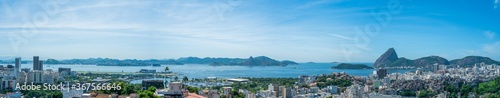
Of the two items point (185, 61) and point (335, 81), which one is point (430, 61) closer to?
point (335, 81)

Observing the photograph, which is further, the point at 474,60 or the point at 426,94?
the point at 474,60

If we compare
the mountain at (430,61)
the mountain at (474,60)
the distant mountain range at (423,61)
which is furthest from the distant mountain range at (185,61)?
the mountain at (474,60)

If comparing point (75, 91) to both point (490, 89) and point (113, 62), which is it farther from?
point (113, 62)

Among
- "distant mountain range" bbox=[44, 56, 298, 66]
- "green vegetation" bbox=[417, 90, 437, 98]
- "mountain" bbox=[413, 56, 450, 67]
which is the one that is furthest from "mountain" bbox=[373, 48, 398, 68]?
"green vegetation" bbox=[417, 90, 437, 98]

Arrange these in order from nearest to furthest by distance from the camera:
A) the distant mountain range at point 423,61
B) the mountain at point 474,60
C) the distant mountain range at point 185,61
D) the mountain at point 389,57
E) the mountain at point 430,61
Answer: the mountain at point 474,60, the distant mountain range at point 423,61, the mountain at point 430,61, the mountain at point 389,57, the distant mountain range at point 185,61

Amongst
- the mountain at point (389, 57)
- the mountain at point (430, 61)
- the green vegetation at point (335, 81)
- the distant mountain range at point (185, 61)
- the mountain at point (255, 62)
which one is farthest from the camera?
the mountain at point (255, 62)

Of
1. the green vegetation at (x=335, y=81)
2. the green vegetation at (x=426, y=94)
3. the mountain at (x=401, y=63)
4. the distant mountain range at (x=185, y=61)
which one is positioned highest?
the distant mountain range at (x=185, y=61)

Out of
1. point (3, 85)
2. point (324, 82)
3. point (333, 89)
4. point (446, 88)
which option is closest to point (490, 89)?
point (446, 88)

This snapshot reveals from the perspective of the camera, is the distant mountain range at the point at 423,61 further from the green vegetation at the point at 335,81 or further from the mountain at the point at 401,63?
the green vegetation at the point at 335,81

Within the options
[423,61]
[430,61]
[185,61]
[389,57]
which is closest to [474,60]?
[430,61]

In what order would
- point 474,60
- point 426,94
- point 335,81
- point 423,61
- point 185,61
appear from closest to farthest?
point 426,94 < point 335,81 < point 474,60 < point 423,61 < point 185,61

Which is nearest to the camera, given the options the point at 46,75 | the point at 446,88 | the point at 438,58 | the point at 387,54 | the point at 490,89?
the point at 490,89
